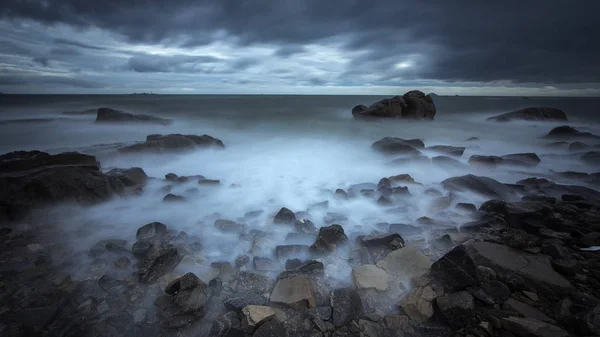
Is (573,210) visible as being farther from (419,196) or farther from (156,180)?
(156,180)

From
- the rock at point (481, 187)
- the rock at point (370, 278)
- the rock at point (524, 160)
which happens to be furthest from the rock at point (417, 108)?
the rock at point (370, 278)

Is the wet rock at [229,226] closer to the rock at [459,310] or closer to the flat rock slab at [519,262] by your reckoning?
the rock at [459,310]

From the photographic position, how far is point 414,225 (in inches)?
185

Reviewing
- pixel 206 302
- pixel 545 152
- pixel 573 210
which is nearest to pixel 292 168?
pixel 206 302

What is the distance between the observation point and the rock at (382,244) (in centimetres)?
382

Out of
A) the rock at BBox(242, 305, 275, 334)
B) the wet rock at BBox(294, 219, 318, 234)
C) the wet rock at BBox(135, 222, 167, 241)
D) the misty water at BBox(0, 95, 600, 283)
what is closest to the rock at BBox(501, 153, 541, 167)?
the misty water at BBox(0, 95, 600, 283)

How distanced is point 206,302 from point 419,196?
5.08m

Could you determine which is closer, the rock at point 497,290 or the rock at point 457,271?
the rock at point 497,290

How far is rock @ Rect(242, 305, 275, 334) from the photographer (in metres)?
2.59

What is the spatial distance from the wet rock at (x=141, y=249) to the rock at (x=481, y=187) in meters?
6.50

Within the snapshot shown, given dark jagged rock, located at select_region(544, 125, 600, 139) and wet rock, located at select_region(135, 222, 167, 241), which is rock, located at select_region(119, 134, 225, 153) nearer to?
wet rock, located at select_region(135, 222, 167, 241)

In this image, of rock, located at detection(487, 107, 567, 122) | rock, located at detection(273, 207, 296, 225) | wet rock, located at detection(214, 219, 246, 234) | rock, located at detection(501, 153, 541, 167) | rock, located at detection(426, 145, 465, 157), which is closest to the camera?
wet rock, located at detection(214, 219, 246, 234)

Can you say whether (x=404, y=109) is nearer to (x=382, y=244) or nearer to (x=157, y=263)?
(x=382, y=244)

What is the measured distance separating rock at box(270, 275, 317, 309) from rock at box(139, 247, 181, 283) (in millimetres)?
1540
